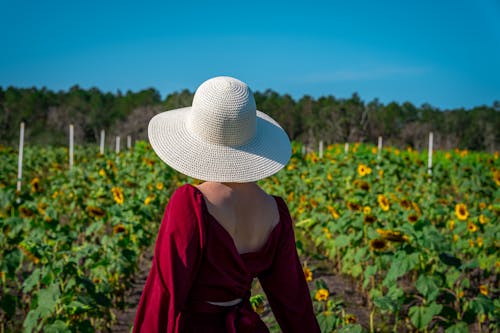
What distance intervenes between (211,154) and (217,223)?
0.19m

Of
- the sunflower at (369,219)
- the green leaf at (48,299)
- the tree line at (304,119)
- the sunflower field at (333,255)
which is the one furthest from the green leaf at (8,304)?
the tree line at (304,119)

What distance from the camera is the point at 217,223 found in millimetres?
1459

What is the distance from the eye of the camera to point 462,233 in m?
4.89

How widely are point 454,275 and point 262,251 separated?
230 centimetres

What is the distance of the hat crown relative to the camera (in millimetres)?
1503

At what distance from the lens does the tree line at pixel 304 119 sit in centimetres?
2759

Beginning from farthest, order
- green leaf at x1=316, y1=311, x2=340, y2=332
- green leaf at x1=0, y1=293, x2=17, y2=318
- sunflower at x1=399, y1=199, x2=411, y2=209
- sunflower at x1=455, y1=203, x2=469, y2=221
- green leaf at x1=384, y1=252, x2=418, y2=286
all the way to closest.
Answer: sunflower at x1=455, y1=203, x2=469, y2=221 → sunflower at x1=399, y1=199, x2=411, y2=209 → green leaf at x1=384, y1=252, x2=418, y2=286 → green leaf at x1=0, y1=293, x2=17, y2=318 → green leaf at x1=316, y1=311, x2=340, y2=332

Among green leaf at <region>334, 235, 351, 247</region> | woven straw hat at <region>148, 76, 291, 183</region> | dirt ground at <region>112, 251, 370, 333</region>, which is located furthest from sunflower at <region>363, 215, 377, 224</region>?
woven straw hat at <region>148, 76, 291, 183</region>

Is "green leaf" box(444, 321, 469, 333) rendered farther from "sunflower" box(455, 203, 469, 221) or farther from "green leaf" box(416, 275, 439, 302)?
"sunflower" box(455, 203, 469, 221)

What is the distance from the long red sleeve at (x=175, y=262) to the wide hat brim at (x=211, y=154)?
91mm

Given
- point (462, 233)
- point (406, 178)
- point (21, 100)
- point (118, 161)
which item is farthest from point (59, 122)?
point (462, 233)

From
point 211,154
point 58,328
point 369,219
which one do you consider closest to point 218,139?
point 211,154

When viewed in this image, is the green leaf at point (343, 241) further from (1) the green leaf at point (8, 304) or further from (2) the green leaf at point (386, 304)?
(1) the green leaf at point (8, 304)

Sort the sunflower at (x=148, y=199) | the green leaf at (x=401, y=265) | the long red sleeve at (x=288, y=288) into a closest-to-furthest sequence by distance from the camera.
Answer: the long red sleeve at (x=288, y=288)
the green leaf at (x=401, y=265)
the sunflower at (x=148, y=199)
